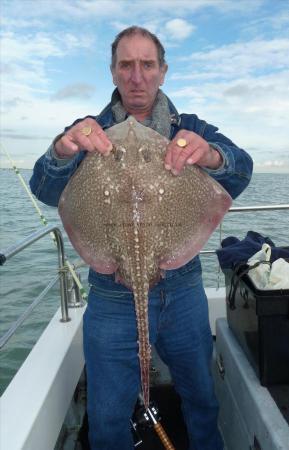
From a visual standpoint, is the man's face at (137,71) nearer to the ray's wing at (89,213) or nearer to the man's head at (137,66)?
the man's head at (137,66)

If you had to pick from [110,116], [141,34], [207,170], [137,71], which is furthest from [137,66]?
[207,170]

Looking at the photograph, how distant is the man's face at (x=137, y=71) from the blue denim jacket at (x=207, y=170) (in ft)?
0.55

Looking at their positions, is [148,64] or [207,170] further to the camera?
[148,64]

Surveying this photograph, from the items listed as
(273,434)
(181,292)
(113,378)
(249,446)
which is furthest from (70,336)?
(273,434)

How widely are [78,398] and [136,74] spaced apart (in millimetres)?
2475

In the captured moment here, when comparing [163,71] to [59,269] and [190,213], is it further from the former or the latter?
[59,269]

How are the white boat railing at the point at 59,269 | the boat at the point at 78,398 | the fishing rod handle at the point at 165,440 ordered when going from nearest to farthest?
the boat at the point at 78,398 < the fishing rod handle at the point at 165,440 < the white boat railing at the point at 59,269

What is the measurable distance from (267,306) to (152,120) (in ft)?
3.87

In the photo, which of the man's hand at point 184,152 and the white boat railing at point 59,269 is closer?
the man's hand at point 184,152

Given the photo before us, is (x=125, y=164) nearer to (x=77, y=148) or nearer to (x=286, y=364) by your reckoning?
(x=77, y=148)

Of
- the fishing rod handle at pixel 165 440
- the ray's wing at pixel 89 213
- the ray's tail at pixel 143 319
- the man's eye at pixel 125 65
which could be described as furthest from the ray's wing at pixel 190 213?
the fishing rod handle at pixel 165 440

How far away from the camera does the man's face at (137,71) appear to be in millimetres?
2145

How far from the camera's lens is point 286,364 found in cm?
217

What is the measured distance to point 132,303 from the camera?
2.20 metres
